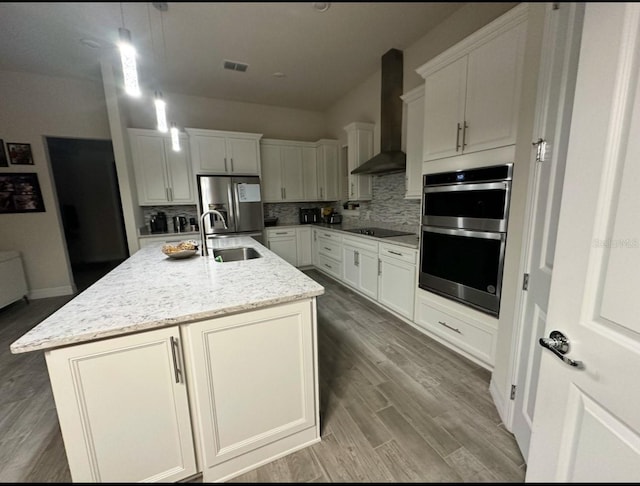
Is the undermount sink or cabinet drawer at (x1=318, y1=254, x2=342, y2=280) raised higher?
the undermount sink

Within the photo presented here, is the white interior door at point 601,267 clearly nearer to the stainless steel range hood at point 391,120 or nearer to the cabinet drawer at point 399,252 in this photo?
the cabinet drawer at point 399,252

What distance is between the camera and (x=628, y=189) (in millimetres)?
609

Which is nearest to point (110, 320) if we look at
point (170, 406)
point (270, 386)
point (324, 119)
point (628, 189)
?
point (170, 406)

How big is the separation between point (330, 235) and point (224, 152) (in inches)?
82.9

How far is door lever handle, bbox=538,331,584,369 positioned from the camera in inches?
26.1

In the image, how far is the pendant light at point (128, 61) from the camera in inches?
20.2

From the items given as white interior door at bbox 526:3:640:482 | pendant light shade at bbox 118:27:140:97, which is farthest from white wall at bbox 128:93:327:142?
white interior door at bbox 526:3:640:482

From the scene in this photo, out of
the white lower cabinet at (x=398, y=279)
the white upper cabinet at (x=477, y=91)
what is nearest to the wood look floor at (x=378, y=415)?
Result: the white lower cabinet at (x=398, y=279)

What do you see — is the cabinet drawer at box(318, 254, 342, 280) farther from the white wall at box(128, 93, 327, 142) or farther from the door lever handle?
the door lever handle

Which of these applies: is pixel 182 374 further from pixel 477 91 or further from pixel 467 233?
pixel 477 91

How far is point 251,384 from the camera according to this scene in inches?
45.5

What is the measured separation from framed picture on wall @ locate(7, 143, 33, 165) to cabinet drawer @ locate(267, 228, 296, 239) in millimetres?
3248

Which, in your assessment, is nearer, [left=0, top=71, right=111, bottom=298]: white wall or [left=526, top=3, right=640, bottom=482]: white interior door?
[left=526, top=3, right=640, bottom=482]: white interior door

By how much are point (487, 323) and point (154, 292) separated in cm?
213
